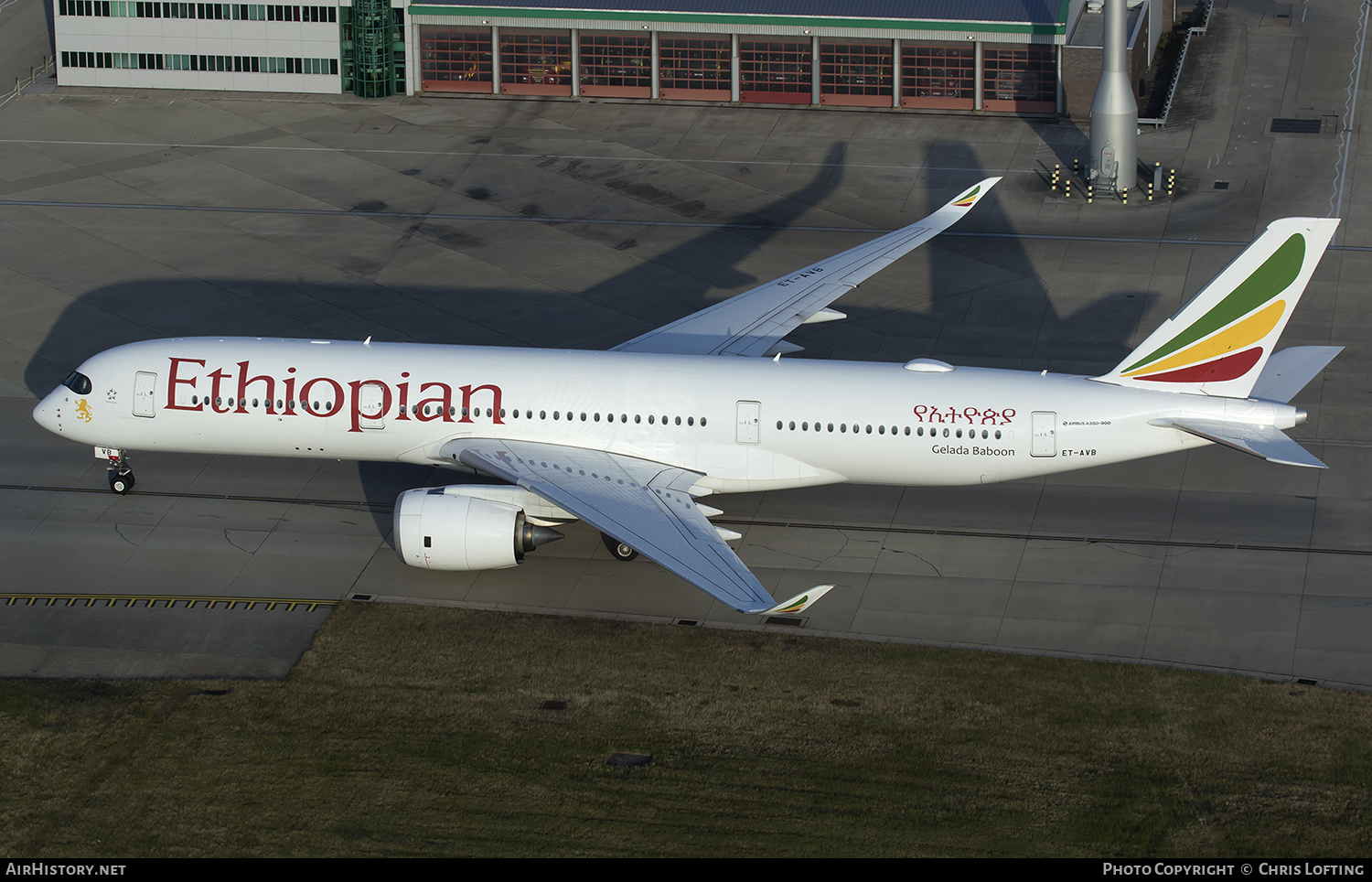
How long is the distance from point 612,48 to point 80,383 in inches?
1554

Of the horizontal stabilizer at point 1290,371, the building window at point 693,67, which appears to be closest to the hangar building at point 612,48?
the building window at point 693,67

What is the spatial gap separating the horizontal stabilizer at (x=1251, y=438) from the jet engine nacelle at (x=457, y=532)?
15.9 m

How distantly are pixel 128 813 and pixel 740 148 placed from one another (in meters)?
45.0

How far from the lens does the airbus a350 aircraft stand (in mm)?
34625

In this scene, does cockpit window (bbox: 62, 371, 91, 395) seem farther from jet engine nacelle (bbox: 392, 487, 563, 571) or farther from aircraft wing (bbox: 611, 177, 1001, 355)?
aircraft wing (bbox: 611, 177, 1001, 355)

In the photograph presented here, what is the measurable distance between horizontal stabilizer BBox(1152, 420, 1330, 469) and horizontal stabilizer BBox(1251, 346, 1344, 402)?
4.35ft

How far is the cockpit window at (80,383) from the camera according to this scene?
3866cm

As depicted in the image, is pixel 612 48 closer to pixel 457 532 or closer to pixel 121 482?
pixel 121 482

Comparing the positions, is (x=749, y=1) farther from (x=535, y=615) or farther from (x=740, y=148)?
(x=535, y=615)

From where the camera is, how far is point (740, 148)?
6562 cm

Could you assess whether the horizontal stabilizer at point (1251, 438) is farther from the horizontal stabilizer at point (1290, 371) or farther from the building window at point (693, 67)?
the building window at point (693, 67)

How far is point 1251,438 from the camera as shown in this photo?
33688mm

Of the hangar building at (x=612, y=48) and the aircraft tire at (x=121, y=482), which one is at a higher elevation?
the hangar building at (x=612, y=48)

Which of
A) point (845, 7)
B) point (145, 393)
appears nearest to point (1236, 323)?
point (145, 393)
